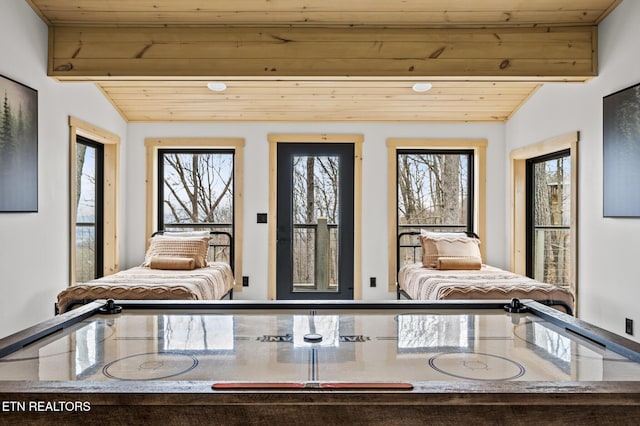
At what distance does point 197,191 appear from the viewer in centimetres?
540

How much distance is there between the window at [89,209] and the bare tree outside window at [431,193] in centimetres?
317

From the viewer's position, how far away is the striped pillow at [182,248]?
4594 millimetres

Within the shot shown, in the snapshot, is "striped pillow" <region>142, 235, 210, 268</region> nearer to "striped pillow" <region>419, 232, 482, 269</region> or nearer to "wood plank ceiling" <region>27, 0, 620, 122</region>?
"wood plank ceiling" <region>27, 0, 620, 122</region>

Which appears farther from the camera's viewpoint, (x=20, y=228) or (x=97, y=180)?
(x=97, y=180)

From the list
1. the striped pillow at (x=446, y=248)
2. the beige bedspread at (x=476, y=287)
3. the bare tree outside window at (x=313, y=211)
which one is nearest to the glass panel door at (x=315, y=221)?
the bare tree outside window at (x=313, y=211)

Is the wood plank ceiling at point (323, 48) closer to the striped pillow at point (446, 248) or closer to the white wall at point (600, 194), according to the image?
the white wall at point (600, 194)

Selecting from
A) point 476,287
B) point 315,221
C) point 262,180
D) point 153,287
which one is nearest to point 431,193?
point 315,221

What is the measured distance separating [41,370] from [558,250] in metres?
4.34

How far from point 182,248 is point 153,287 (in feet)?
4.41

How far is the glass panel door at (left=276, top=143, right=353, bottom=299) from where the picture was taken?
522 cm

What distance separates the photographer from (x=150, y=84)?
440 cm

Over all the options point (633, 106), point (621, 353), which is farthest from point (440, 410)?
point (633, 106)

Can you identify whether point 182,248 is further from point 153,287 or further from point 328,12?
point 328,12

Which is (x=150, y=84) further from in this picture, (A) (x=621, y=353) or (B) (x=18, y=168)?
(A) (x=621, y=353)
